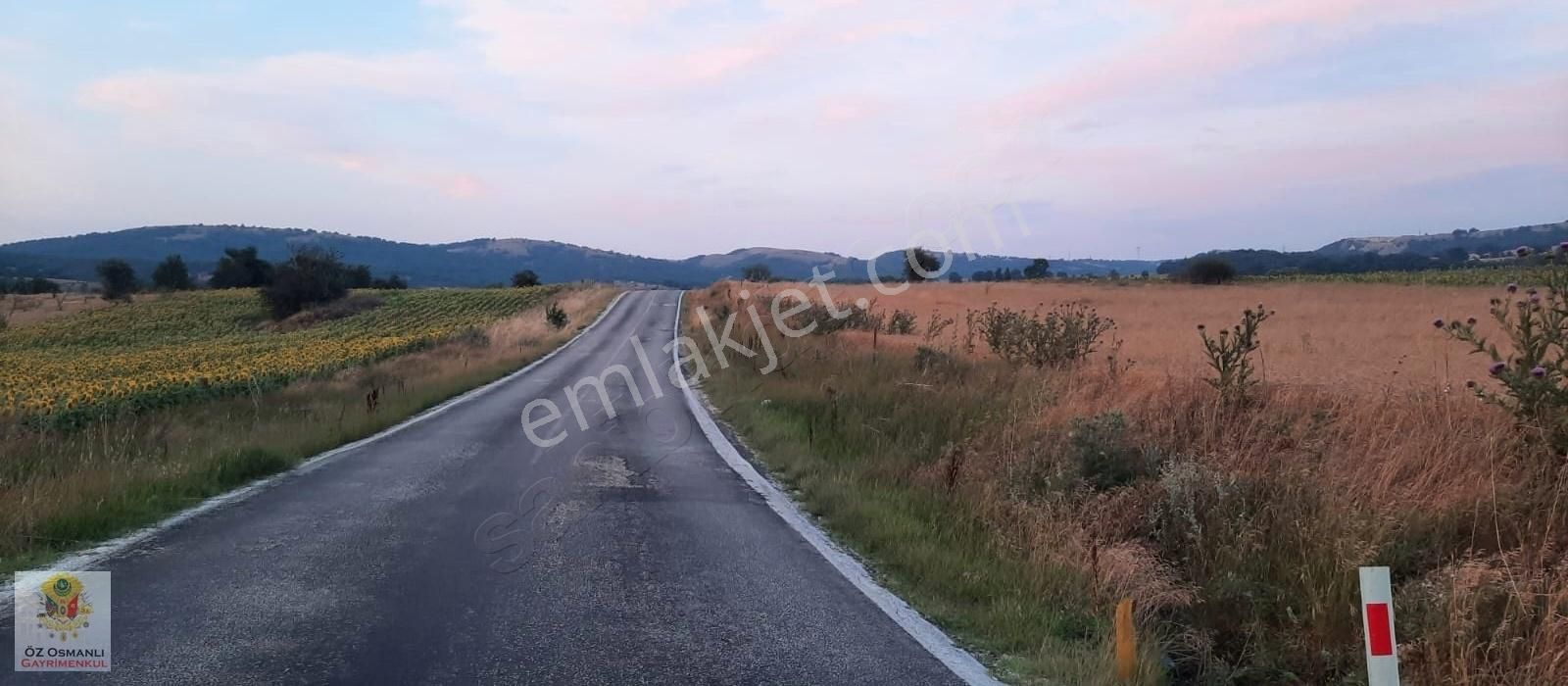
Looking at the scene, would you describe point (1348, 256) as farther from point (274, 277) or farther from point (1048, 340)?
point (274, 277)

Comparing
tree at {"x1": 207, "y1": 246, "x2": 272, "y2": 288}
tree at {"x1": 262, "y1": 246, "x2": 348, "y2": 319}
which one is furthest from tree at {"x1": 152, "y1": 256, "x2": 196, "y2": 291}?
tree at {"x1": 262, "y1": 246, "x2": 348, "y2": 319}

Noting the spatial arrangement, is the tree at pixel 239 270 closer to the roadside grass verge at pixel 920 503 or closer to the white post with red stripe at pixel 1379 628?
the roadside grass verge at pixel 920 503

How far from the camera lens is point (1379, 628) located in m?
3.34

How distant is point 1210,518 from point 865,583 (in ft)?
7.88

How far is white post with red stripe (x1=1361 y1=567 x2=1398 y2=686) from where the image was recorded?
3275 mm

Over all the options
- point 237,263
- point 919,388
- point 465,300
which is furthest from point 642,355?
point 237,263

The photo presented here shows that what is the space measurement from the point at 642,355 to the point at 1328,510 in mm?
24271

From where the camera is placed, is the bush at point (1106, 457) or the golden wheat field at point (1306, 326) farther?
the golden wheat field at point (1306, 326)

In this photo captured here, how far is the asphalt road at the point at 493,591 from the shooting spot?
413cm

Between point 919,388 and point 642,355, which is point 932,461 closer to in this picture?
point 919,388

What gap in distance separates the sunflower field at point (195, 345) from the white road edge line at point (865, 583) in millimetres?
8261

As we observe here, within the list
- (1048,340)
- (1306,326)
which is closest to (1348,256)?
(1306,326)

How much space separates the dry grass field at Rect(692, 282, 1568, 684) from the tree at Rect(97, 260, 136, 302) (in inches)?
3816

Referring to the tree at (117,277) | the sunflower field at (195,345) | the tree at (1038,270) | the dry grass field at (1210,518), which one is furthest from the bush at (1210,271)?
the tree at (117,277)
